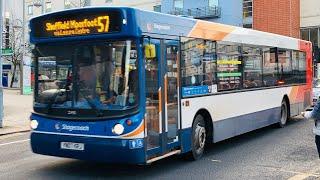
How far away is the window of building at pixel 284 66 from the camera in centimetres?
1534

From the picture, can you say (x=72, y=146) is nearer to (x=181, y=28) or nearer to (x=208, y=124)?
(x=181, y=28)

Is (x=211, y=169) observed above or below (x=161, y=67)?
below

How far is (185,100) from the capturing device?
9789mm

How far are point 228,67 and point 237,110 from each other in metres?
1.06

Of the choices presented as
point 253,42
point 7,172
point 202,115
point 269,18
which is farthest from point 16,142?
point 269,18

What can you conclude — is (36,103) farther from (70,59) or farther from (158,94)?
(158,94)

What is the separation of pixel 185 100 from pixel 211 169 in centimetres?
133

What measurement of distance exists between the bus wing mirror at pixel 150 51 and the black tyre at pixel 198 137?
6.45 ft

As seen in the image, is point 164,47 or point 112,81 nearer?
point 112,81

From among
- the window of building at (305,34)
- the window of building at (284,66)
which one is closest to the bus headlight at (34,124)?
the window of building at (284,66)

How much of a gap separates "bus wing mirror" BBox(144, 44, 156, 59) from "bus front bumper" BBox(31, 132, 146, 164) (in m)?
1.45

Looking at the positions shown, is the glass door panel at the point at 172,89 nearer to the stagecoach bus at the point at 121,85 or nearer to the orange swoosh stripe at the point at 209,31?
the stagecoach bus at the point at 121,85

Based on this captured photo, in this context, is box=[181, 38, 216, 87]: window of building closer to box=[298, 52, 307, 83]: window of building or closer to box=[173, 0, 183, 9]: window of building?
box=[298, 52, 307, 83]: window of building

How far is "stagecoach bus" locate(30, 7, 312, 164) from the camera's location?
8.34 metres
